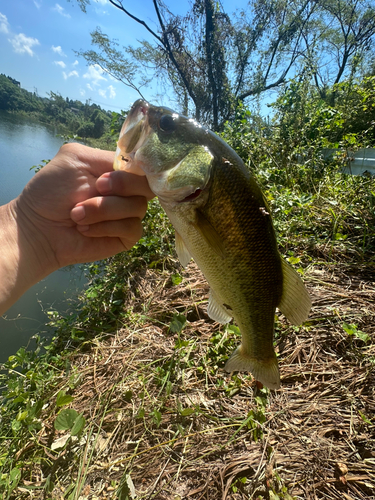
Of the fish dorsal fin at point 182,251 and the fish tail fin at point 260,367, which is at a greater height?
the fish dorsal fin at point 182,251

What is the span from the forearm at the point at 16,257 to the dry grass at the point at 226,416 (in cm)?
112

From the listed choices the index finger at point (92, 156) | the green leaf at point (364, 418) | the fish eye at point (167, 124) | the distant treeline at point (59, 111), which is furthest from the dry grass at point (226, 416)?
the distant treeline at point (59, 111)

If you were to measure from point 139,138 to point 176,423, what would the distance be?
1.93 meters

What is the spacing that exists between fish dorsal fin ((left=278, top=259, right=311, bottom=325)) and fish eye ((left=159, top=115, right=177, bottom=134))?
0.87 meters

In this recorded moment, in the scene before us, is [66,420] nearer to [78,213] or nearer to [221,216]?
[78,213]

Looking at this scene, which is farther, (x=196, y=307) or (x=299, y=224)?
(x=299, y=224)

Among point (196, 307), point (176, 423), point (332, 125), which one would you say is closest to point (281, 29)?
point (332, 125)

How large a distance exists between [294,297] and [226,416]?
1156 mm

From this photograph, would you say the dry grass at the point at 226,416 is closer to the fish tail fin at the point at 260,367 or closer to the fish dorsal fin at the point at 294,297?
the fish tail fin at the point at 260,367

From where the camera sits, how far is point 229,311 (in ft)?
4.71

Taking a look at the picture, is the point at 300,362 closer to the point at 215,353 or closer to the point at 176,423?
the point at 215,353

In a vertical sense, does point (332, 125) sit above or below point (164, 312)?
above

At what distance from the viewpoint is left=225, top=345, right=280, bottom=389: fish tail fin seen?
1378 mm

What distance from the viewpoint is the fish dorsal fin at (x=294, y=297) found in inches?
51.7
